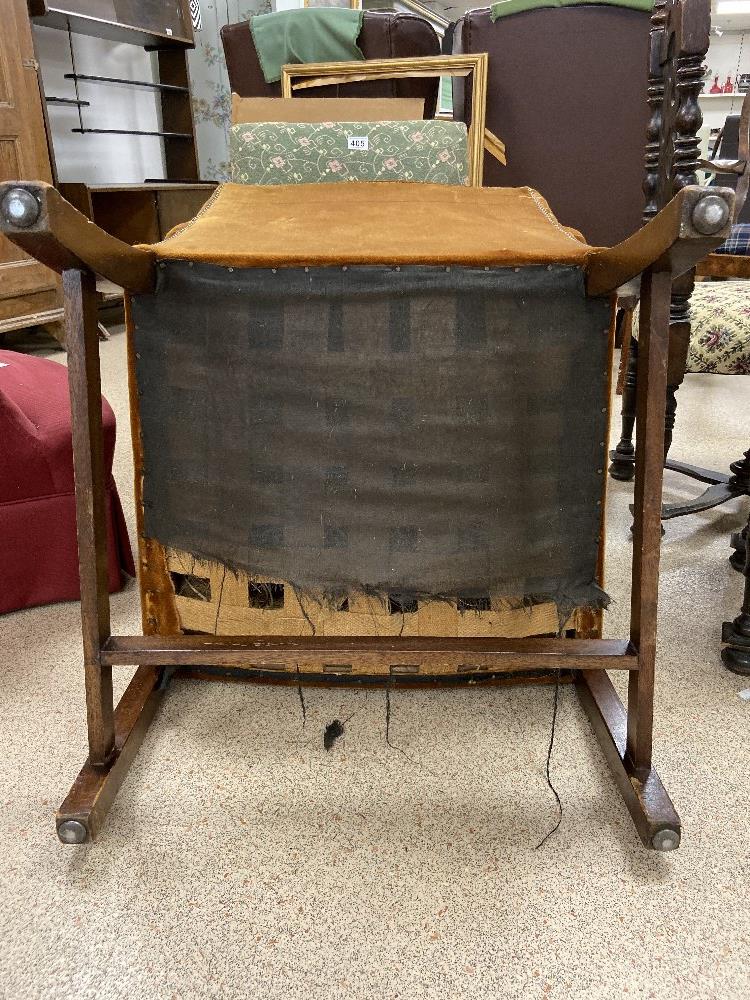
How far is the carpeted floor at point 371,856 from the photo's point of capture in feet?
2.64

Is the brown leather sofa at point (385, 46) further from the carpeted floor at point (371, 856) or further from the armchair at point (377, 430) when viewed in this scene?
the carpeted floor at point (371, 856)

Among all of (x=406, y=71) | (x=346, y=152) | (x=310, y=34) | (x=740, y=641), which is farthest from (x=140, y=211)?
(x=740, y=641)

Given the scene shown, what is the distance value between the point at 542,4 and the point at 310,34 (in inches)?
34.8

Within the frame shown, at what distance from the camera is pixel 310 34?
9.69 feet

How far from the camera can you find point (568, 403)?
1021mm

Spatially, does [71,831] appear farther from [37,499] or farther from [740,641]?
[740,641]

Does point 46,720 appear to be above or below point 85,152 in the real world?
below

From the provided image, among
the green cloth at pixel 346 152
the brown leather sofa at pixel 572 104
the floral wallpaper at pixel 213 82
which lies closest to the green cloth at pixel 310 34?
the brown leather sofa at pixel 572 104

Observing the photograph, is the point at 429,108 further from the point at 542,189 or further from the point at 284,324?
the point at 284,324

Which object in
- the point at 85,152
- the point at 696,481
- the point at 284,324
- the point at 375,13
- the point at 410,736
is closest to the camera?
the point at 284,324

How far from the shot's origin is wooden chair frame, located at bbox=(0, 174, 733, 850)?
0.88 meters

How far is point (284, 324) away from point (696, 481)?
1.61m

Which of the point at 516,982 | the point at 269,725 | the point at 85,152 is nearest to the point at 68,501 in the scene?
the point at 269,725

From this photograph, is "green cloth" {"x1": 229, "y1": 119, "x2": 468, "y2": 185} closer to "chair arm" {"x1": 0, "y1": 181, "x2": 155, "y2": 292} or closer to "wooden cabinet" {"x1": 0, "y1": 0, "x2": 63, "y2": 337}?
"chair arm" {"x1": 0, "y1": 181, "x2": 155, "y2": 292}
